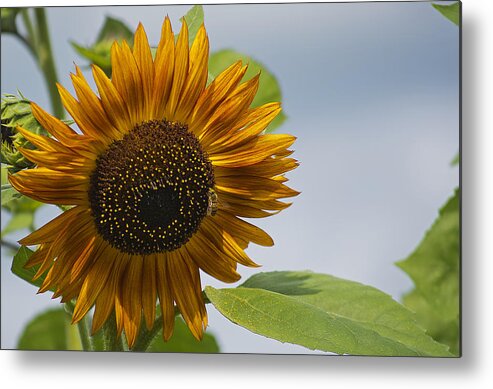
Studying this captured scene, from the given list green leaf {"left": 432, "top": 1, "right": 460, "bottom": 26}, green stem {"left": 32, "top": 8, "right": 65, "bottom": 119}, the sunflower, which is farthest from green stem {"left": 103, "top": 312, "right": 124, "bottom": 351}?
green leaf {"left": 432, "top": 1, "right": 460, "bottom": 26}

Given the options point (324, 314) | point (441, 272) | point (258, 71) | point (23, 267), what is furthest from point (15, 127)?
point (441, 272)

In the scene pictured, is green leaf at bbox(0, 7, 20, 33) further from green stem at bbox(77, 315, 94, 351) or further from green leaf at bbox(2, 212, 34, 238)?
green stem at bbox(77, 315, 94, 351)

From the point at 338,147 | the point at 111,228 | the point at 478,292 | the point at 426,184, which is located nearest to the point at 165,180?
the point at 111,228

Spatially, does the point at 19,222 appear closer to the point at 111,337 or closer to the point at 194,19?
the point at 111,337

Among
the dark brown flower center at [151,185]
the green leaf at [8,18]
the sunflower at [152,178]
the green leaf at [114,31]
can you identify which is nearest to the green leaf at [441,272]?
the sunflower at [152,178]

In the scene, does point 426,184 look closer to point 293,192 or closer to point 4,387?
point 293,192

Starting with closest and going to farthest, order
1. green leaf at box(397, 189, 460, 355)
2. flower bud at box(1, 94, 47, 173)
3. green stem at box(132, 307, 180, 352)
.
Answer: flower bud at box(1, 94, 47, 173) < green stem at box(132, 307, 180, 352) < green leaf at box(397, 189, 460, 355)
